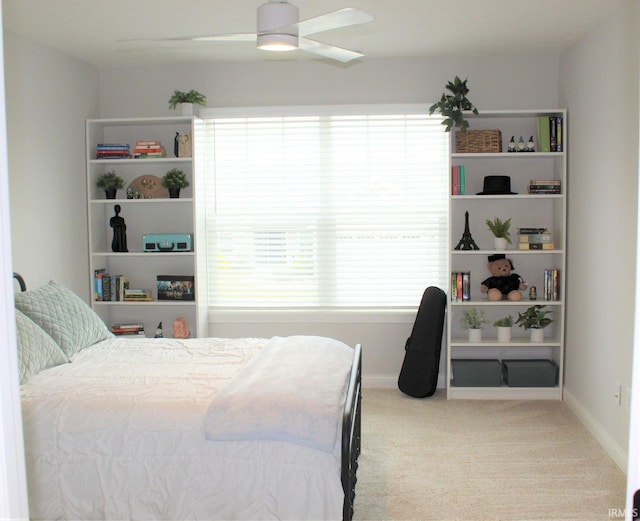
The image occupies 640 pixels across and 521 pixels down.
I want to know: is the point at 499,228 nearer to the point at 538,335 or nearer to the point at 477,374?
the point at 538,335

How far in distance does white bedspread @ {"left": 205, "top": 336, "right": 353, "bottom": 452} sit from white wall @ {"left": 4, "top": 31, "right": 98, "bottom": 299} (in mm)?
2105

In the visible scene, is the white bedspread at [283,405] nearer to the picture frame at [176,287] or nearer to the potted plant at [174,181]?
the picture frame at [176,287]

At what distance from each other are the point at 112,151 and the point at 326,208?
1.79 m

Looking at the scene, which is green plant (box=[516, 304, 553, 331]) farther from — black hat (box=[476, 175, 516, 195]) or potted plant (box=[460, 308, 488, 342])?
black hat (box=[476, 175, 516, 195])

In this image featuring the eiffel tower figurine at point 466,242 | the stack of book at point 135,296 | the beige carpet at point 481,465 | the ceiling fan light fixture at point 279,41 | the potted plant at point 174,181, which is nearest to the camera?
the ceiling fan light fixture at point 279,41

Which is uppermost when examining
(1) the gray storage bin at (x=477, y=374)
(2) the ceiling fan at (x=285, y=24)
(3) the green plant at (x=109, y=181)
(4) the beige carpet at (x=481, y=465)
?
(2) the ceiling fan at (x=285, y=24)

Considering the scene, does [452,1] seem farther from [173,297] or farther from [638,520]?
[638,520]

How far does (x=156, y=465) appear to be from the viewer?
2568 millimetres

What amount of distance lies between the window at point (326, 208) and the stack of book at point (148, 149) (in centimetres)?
42

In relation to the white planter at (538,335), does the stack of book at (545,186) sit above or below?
above

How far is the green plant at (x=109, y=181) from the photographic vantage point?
16.5 feet

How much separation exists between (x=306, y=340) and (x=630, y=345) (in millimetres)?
1851

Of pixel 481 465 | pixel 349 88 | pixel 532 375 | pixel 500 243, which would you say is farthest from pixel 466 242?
pixel 481 465

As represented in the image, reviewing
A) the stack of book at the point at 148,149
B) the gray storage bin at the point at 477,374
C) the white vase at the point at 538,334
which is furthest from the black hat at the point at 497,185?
the stack of book at the point at 148,149
